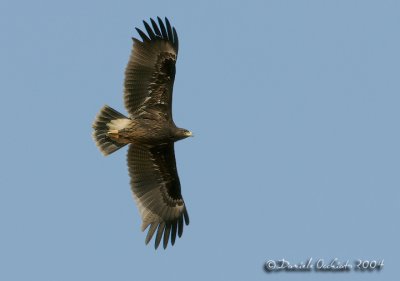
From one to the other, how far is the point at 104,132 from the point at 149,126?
0.89 m

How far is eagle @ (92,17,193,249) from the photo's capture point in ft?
43.5

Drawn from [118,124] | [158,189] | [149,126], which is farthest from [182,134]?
[158,189]

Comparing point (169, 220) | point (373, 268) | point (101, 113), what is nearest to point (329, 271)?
point (373, 268)

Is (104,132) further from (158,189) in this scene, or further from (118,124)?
(158,189)

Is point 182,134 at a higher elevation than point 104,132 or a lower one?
lower

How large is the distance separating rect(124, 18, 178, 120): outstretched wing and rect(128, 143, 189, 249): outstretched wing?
0.91 m

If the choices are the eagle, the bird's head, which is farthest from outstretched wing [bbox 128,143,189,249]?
the bird's head

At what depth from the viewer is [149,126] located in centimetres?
1334

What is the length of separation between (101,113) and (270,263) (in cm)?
400

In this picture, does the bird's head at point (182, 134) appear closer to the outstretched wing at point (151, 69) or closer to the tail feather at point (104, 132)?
the outstretched wing at point (151, 69)

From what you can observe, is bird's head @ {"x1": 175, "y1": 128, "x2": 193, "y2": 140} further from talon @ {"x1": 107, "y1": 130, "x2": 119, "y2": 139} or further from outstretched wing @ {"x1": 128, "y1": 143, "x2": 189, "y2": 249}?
talon @ {"x1": 107, "y1": 130, "x2": 119, "y2": 139}

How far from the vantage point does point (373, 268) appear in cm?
1247

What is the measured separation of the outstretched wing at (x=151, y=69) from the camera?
13.2m

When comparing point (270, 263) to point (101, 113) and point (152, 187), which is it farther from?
point (101, 113)
